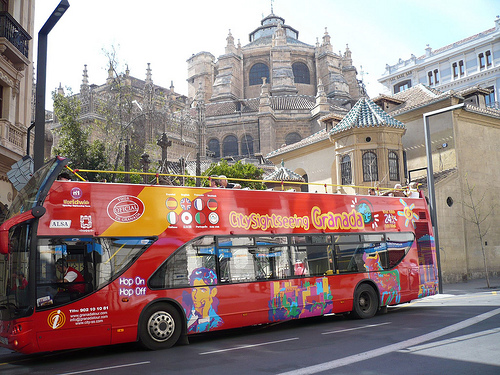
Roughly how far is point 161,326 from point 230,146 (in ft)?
184

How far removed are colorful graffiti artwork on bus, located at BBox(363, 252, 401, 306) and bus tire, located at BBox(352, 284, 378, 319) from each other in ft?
0.83

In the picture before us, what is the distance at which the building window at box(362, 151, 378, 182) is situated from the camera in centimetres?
2539

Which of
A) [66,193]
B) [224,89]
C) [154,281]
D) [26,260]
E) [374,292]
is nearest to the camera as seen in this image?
[26,260]

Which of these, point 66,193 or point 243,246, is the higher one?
point 66,193

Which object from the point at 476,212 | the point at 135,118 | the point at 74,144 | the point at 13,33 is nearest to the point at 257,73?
the point at 74,144

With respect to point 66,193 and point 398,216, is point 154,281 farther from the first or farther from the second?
point 398,216

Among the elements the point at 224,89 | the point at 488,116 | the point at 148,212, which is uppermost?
the point at 224,89

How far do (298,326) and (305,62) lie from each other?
67117 mm

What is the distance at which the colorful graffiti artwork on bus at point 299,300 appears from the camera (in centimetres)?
1028

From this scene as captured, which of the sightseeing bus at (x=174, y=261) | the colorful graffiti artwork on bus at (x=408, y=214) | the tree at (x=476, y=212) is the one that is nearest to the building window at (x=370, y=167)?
the tree at (x=476, y=212)

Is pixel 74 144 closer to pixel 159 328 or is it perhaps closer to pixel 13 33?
pixel 13 33

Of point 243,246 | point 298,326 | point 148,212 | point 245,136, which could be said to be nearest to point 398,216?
point 298,326

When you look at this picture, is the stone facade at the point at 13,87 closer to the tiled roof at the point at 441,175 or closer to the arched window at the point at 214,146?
the tiled roof at the point at 441,175

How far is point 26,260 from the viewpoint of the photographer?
24.8ft
